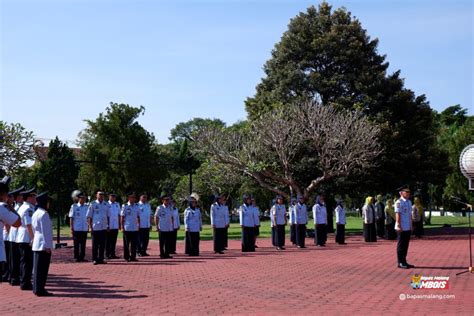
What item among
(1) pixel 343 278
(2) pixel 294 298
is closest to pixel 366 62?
(1) pixel 343 278

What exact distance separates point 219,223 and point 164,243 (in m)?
2.19

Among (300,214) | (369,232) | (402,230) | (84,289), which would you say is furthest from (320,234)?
(84,289)

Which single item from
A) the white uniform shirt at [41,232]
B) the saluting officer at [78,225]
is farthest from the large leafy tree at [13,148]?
the white uniform shirt at [41,232]

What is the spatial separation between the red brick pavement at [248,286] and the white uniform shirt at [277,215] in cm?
317

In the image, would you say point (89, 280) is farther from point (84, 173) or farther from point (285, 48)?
point (84, 173)

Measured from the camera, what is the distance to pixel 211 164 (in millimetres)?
30672

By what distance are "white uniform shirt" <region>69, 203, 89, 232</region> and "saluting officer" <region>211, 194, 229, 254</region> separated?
4188 millimetres

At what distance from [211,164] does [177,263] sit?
14.3 metres

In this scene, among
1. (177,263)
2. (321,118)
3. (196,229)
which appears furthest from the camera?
(321,118)

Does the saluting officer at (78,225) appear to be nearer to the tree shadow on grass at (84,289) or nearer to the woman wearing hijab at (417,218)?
the tree shadow on grass at (84,289)

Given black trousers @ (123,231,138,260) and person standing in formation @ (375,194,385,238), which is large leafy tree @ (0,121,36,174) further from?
person standing in formation @ (375,194,385,238)

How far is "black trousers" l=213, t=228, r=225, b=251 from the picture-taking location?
19.7 meters

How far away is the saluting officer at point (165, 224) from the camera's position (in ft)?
60.8

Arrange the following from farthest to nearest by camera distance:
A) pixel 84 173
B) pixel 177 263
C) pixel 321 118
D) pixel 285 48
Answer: pixel 84 173 → pixel 285 48 → pixel 321 118 → pixel 177 263
